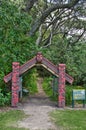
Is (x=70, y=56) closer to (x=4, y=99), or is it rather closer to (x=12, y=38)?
(x=12, y=38)

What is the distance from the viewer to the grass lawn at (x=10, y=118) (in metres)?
10.3

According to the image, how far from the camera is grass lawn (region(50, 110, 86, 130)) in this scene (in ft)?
34.1

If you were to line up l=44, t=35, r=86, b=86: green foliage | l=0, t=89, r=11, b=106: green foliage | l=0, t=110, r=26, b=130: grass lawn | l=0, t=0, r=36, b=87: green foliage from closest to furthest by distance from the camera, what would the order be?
l=0, t=110, r=26, b=130: grass lawn < l=0, t=89, r=11, b=106: green foliage < l=0, t=0, r=36, b=87: green foliage < l=44, t=35, r=86, b=86: green foliage

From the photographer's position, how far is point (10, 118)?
11625 millimetres

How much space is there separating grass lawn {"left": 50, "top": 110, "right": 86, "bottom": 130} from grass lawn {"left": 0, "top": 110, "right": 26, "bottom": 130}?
146 cm

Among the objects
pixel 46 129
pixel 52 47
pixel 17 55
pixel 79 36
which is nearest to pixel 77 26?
pixel 79 36

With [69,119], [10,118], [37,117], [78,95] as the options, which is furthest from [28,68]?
[69,119]

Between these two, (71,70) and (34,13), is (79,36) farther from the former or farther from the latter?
(71,70)

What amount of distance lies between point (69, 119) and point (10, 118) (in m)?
2.48

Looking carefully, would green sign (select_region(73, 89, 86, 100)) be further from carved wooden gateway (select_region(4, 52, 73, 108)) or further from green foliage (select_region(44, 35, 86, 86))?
green foliage (select_region(44, 35, 86, 86))

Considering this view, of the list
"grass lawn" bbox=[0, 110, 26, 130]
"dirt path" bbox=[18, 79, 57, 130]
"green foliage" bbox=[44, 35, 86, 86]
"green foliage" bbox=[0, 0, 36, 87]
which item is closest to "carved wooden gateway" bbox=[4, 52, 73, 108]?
"dirt path" bbox=[18, 79, 57, 130]

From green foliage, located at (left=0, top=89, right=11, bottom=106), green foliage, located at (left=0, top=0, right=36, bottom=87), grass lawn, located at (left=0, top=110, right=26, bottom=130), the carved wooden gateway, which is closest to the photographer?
grass lawn, located at (left=0, top=110, right=26, bottom=130)

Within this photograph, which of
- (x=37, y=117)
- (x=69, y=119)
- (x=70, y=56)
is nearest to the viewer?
(x=69, y=119)

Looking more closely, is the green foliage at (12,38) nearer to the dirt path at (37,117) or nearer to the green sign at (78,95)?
the dirt path at (37,117)
